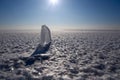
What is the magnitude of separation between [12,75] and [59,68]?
6.77 feet

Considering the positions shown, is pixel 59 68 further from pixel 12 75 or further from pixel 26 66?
pixel 12 75

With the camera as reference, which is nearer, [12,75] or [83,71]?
[12,75]

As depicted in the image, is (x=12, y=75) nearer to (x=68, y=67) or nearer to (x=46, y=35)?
(x=68, y=67)

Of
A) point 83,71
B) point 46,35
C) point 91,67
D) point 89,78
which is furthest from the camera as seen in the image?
point 46,35

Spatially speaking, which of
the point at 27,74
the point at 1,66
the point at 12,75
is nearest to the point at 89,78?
the point at 27,74

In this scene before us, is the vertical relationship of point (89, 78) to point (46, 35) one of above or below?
below

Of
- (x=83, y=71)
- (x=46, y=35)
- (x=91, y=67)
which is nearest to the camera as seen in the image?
(x=83, y=71)

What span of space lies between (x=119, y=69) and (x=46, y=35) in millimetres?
8809

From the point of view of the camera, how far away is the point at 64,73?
6109 mm

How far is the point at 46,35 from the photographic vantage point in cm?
1423

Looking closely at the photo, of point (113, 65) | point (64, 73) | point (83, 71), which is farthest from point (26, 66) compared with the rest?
point (113, 65)

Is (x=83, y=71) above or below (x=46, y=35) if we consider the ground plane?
below

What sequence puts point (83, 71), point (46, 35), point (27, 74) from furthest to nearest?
1. point (46, 35)
2. point (83, 71)
3. point (27, 74)

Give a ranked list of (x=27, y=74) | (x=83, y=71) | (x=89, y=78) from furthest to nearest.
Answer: (x=83, y=71) < (x=27, y=74) < (x=89, y=78)
